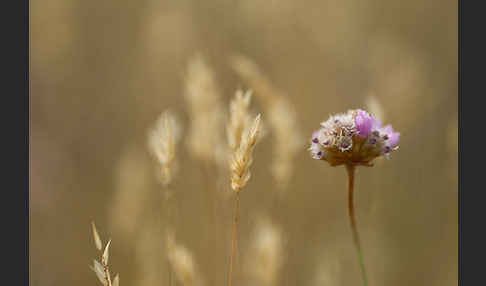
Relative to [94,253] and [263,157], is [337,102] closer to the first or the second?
[263,157]

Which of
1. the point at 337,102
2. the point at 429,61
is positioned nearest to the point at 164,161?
the point at 337,102

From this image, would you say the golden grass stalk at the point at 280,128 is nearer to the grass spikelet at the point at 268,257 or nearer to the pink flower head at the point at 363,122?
the grass spikelet at the point at 268,257

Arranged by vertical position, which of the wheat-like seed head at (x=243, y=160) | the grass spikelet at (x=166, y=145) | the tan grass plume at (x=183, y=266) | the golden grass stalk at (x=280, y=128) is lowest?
the tan grass plume at (x=183, y=266)

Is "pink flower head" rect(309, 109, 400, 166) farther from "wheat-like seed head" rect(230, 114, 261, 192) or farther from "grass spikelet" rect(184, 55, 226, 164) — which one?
"grass spikelet" rect(184, 55, 226, 164)

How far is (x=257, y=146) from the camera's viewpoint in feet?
10.6

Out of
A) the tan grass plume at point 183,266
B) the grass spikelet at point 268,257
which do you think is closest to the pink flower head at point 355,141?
the grass spikelet at point 268,257

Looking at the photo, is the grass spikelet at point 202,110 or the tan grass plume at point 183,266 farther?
the grass spikelet at point 202,110

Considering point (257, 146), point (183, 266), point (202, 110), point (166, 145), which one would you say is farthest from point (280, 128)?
point (257, 146)

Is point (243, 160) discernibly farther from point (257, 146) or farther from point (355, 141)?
point (257, 146)

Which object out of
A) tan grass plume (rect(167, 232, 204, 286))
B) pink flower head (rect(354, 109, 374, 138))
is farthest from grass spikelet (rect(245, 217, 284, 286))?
pink flower head (rect(354, 109, 374, 138))

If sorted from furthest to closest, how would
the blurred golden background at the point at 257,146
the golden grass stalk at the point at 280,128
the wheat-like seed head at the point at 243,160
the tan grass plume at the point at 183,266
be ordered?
1. the blurred golden background at the point at 257,146
2. the golden grass stalk at the point at 280,128
3. the tan grass plume at the point at 183,266
4. the wheat-like seed head at the point at 243,160

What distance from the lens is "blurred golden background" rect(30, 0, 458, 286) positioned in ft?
7.29

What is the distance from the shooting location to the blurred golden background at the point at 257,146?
222 cm

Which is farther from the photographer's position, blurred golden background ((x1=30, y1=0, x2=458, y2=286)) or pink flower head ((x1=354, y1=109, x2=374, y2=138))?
blurred golden background ((x1=30, y1=0, x2=458, y2=286))
